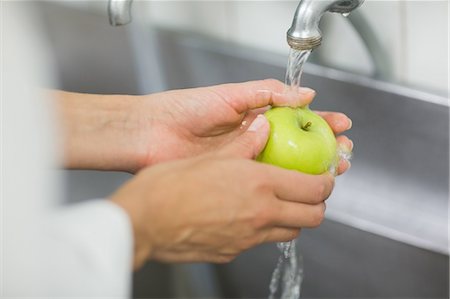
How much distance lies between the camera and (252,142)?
0.74m

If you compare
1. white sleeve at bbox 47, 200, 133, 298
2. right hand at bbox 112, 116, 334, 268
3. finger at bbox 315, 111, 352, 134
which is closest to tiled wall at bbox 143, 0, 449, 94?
finger at bbox 315, 111, 352, 134

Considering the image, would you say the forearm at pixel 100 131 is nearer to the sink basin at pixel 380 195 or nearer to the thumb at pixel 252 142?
the thumb at pixel 252 142

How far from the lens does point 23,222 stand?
0.54 metres

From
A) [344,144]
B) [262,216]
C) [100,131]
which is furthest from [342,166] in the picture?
[100,131]

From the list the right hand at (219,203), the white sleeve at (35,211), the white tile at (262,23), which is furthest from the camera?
the white tile at (262,23)

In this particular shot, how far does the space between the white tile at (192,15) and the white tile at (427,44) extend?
268mm

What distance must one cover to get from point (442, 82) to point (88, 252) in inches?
19.7

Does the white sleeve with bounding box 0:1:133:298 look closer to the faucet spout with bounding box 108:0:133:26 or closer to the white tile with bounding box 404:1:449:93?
the faucet spout with bounding box 108:0:133:26

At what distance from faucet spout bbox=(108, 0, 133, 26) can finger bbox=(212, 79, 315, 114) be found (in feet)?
0.37

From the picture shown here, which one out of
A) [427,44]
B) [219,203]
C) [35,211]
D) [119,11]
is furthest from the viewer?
[427,44]

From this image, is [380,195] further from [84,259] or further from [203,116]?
[84,259]

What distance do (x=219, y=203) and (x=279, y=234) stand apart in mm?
90

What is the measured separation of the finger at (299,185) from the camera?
71 cm

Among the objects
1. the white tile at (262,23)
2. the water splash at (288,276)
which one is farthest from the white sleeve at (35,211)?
the white tile at (262,23)
